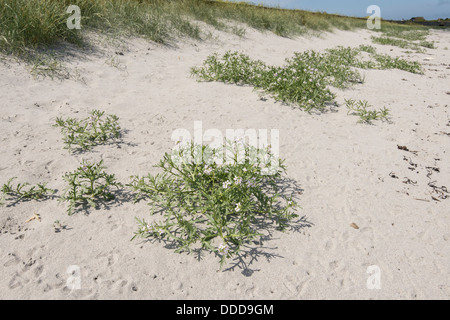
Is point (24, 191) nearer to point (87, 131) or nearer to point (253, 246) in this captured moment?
point (87, 131)

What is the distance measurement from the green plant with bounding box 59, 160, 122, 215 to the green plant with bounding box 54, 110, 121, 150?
754 mm

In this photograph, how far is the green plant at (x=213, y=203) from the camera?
2.64 m

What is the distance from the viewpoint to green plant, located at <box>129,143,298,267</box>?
264 centimetres

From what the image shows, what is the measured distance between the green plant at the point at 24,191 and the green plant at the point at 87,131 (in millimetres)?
834

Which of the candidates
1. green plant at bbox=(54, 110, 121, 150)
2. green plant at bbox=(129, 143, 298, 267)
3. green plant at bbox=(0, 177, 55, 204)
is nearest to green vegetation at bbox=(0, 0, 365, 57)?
green plant at bbox=(54, 110, 121, 150)

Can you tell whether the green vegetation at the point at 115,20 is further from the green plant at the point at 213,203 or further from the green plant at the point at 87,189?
the green plant at the point at 213,203

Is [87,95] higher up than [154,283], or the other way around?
[87,95]

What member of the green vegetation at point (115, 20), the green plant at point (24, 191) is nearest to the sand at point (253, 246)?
the green plant at point (24, 191)

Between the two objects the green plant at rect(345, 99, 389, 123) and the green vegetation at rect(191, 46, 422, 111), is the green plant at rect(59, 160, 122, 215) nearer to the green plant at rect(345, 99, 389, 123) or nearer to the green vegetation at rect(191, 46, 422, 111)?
the green vegetation at rect(191, 46, 422, 111)

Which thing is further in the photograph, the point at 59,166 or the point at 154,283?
the point at 59,166
